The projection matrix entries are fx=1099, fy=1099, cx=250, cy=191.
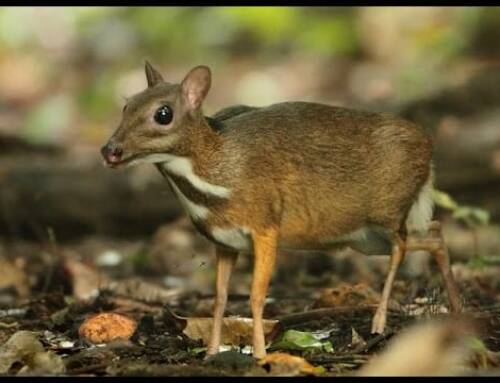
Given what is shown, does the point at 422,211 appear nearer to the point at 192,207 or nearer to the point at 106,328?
the point at 192,207

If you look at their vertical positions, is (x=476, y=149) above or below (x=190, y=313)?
above

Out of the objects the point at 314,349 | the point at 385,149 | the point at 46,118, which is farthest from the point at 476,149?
the point at 46,118

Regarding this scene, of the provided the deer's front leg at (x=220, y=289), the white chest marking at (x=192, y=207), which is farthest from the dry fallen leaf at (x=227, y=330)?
the white chest marking at (x=192, y=207)

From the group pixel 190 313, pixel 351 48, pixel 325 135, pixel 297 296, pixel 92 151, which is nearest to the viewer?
pixel 325 135

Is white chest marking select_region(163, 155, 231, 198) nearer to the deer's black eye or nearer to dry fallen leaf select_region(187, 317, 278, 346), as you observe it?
the deer's black eye

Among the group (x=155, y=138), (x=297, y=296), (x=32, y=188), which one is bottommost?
(x=297, y=296)

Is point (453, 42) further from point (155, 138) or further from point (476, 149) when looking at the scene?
point (155, 138)

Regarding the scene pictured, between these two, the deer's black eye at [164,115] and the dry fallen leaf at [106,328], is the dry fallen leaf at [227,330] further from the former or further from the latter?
the deer's black eye at [164,115]

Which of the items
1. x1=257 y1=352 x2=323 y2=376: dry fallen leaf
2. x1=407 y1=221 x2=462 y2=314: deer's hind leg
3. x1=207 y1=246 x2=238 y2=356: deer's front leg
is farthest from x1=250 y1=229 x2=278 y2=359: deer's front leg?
x1=407 y1=221 x2=462 y2=314: deer's hind leg

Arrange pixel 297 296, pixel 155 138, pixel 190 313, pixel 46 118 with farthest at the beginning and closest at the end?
pixel 46 118 → pixel 297 296 → pixel 190 313 → pixel 155 138
